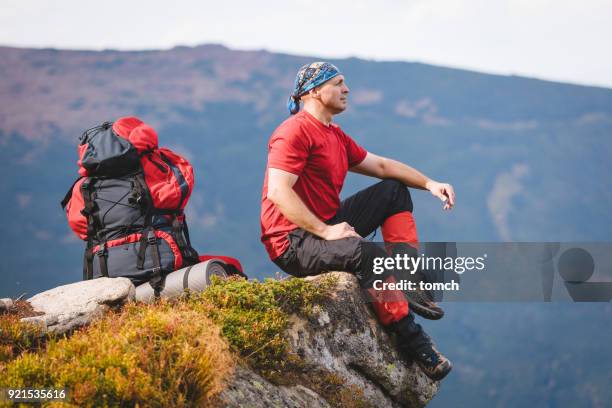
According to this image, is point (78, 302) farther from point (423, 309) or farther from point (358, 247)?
point (423, 309)

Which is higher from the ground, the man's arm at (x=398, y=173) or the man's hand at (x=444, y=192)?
the man's arm at (x=398, y=173)

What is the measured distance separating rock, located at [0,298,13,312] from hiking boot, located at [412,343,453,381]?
359 centimetres

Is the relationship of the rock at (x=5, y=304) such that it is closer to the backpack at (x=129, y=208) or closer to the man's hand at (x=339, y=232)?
the backpack at (x=129, y=208)

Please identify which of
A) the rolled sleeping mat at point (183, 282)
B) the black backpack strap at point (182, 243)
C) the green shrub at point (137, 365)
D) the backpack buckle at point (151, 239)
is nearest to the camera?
the green shrub at point (137, 365)

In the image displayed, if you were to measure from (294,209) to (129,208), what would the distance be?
154 centimetres

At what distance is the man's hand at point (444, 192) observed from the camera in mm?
7584

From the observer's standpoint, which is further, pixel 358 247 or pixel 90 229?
pixel 90 229

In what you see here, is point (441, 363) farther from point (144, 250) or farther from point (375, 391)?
point (144, 250)

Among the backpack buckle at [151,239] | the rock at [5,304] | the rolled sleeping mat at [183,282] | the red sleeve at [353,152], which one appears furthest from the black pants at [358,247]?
the rock at [5,304]

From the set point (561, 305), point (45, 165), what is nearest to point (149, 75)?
point (45, 165)

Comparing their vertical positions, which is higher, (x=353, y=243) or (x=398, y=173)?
(x=398, y=173)

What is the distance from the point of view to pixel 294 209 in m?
6.87

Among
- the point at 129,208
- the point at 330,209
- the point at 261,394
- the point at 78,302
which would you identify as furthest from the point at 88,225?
the point at 261,394

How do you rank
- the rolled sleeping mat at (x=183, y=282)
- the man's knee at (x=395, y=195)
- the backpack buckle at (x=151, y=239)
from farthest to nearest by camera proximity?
1. the man's knee at (x=395, y=195)
2. the backpack buckle at (x=151, y=239)
3. the rolled sleeping mat at (x=183, y=282)
